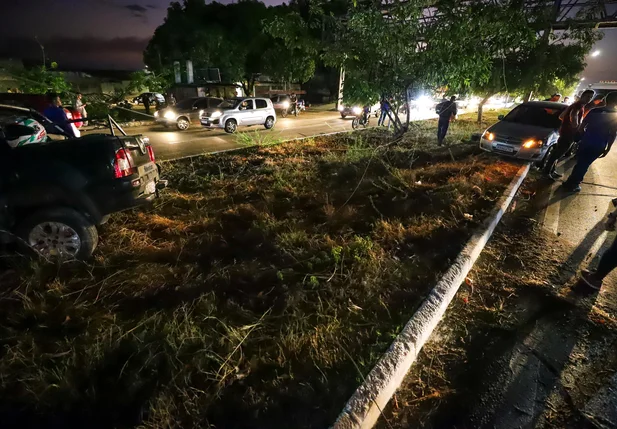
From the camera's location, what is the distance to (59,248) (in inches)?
127

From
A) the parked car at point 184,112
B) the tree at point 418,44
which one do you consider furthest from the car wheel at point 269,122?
the tree at point 418,44

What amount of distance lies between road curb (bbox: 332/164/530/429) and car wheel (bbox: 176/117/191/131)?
13944 millimetres

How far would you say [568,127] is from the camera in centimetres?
646

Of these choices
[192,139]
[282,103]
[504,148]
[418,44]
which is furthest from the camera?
[282,103]

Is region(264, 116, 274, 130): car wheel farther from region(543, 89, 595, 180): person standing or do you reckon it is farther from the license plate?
region(543, 89, 595, 180): person standing

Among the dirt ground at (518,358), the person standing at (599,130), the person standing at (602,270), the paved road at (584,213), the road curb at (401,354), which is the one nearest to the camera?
the road curb at (401,354)

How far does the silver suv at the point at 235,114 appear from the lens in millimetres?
13375

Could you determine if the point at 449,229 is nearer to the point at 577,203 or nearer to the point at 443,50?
the point at 577,203

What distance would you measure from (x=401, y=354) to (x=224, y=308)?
1.50m

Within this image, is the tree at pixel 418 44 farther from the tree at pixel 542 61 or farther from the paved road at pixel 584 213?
the tree at pixel 542 61

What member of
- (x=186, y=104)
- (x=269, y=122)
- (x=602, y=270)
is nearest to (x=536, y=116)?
(x=602, y=270)

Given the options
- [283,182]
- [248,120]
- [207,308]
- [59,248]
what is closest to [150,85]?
[248,120]

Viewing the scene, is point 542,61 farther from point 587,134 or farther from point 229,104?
point 229,104

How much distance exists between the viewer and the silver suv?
1338 cm
